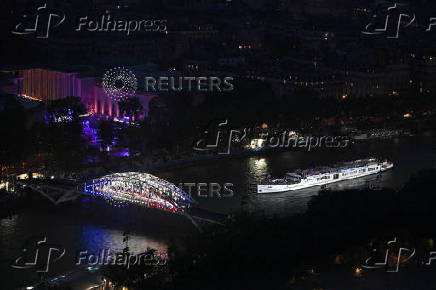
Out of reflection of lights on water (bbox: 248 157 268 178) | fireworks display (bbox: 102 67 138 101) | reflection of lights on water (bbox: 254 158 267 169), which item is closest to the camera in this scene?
reflection of lights on water (bbox: 248 157 268 178)

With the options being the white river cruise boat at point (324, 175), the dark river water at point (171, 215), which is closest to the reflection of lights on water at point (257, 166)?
the dark river water at point (171, 215)

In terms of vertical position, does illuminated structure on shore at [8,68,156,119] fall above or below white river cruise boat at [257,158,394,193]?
above

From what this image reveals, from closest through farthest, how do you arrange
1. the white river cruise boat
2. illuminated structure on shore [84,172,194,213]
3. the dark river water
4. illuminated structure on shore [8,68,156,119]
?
the dark river water
illuminated structure on shore [84,172,194,213]
the white river cruise boat
illuminated structure on shore [8,68,156,119]

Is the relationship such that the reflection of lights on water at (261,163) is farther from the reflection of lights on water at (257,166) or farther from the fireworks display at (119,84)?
the fireworks display at (119,84)

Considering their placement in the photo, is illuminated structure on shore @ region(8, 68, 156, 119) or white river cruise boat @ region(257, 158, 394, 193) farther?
illuminated structure on shore @ region(8, 68, 156, 119)

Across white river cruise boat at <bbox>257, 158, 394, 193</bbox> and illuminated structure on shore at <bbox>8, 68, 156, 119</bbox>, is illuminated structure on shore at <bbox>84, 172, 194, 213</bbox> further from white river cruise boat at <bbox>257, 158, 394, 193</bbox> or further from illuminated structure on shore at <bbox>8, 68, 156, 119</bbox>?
illuminated structure on shore at <bbox>8, 68, 156, 119</bbox>

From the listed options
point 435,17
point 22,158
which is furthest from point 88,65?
point 435,17

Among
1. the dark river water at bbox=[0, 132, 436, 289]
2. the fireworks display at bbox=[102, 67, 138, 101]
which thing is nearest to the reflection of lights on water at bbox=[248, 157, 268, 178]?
the dark river water at bbox=[0, 132, 436, 289]
